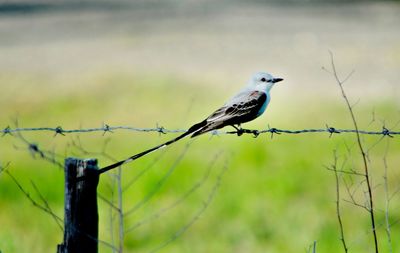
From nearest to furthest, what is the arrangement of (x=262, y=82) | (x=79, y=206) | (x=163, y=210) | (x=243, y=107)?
1. (x=79, y=206)
2. (x=163, y=210)
3. (x=243, y=107)
4. (x=262, y=82)

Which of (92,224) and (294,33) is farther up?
(294,33)

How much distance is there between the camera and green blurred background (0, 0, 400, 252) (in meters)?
8.97

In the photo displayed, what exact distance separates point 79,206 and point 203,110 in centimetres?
1070

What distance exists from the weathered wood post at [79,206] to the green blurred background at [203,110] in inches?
8.8

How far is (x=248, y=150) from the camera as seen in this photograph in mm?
12031

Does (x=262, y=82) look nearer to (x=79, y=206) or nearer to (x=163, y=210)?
(x=163, y=210)

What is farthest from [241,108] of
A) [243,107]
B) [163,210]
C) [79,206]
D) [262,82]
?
[79,206]

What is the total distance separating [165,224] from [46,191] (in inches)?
73.5

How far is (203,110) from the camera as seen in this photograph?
567 inches

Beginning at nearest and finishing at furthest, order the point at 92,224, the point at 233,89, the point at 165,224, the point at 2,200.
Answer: the point at 92,224, the point at 165,224, the point at 2,200, the point at 233,89

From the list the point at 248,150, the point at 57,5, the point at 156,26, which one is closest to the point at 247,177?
the point at 248,150

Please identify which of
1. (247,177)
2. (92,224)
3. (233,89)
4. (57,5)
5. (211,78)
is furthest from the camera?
(57,5)

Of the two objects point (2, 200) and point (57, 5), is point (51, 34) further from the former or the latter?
point (2, 200)

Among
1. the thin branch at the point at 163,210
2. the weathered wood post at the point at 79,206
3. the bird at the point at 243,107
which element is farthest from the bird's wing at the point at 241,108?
the weathered wood post at the point at 79,206
